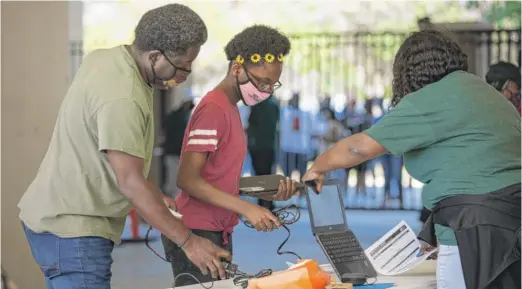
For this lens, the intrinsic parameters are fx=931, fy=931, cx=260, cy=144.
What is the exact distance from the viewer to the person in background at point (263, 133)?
41.4 feet

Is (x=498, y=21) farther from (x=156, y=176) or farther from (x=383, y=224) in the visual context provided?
(x=156, y=176)

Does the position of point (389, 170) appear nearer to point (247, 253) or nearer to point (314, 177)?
point (247, 253)

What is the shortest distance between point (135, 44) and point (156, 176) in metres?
11.2

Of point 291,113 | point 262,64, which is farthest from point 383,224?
point 262,64

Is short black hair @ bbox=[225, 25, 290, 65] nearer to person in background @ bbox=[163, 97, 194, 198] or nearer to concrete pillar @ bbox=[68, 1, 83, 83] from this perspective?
concrete pillar @ bbox=[68, 1, 83, 83]

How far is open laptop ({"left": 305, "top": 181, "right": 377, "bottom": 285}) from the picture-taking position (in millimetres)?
3951

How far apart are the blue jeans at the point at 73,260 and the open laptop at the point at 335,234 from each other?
987 millimetres

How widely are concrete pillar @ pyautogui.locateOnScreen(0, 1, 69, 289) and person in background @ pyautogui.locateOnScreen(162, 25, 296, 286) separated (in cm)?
300

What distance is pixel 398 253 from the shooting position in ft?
13.5

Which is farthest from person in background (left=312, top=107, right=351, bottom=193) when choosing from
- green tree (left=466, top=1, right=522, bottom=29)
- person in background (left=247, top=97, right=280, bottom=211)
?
green tree (left=466, top=1, right=522, bottom=29)

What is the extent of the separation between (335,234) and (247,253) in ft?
19.6

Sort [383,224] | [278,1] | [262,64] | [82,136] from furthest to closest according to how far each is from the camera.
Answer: [278,1]
[383,224]
[262,64]
[82,136]

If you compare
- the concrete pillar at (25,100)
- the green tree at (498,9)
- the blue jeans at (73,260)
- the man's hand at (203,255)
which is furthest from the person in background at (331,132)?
the blue jeans at (73,260)

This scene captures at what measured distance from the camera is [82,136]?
334cm
